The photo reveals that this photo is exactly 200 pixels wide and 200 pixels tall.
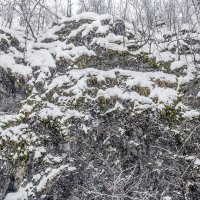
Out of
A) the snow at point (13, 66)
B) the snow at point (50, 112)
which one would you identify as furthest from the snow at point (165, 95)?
Result: the snow at point (13, 66)

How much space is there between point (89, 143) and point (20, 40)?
469cm

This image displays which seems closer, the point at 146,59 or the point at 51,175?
the point at 51,175

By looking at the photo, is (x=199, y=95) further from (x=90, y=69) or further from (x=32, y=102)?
(x=32, y=102)

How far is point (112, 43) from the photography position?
9.09 m

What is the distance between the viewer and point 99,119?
7121mm

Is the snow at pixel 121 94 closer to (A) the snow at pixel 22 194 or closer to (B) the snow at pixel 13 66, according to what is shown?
(B) the snow at pixel 13 66

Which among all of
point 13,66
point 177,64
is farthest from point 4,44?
point 177,64

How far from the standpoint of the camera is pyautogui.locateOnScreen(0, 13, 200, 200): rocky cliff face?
6.24m

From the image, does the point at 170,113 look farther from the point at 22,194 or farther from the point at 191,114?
the point at 22,194

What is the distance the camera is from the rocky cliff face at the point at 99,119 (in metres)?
6.24

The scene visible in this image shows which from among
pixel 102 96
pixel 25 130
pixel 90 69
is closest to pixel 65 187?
pixel 25 130

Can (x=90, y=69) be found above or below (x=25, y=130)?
above

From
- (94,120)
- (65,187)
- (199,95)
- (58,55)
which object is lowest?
(65,187)

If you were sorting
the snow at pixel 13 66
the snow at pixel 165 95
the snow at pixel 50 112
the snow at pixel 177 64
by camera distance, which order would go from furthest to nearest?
the snow at pixel 13 66 → the snow at pixel 177 64 → the snow at pixel 50 112 → the snow at pixel 165 95
